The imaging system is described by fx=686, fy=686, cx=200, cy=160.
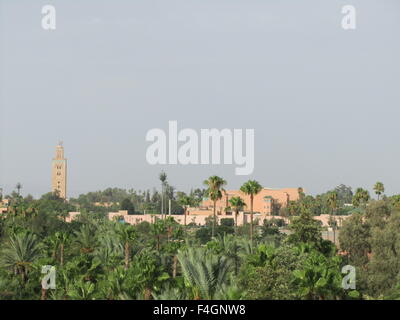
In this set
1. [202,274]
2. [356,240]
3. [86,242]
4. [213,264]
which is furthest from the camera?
[356,240]

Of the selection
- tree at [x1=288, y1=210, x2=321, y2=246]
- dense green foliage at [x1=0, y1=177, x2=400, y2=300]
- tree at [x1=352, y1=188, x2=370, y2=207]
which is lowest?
dense green foliage at [x1=0, y1=177, x2=400, y2=300]

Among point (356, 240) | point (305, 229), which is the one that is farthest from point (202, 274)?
point (356, 240)

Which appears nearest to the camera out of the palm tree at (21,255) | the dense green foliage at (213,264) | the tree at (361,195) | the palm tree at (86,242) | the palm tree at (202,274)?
the palm tree at (202,274)

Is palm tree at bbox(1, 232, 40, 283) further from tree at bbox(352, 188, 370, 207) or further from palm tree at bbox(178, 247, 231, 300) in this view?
tree at bbox(352, 188, 370, 207)

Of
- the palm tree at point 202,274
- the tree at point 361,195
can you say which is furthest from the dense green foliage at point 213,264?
the tree at point 361,195

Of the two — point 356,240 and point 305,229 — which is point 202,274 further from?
point 356,240

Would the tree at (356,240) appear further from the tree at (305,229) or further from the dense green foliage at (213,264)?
the tree at (305,229)

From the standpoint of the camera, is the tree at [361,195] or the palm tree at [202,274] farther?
the tree at [361,195]

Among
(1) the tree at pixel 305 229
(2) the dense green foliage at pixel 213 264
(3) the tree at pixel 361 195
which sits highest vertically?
(3) the tree at pixel 361 195

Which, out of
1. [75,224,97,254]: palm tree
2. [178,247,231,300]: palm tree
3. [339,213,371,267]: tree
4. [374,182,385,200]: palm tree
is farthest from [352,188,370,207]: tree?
[178,247,231,300]: palm tree

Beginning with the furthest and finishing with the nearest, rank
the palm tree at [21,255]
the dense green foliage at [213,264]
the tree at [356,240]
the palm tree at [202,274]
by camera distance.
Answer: the tree at [356,240] < the palm tree at [21,255] < the dense green foliage at [213,264] < the palm tree at [202,274]

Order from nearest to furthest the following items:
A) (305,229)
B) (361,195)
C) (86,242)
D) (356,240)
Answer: (86,242), (305,229), (356,240), (361,195)
